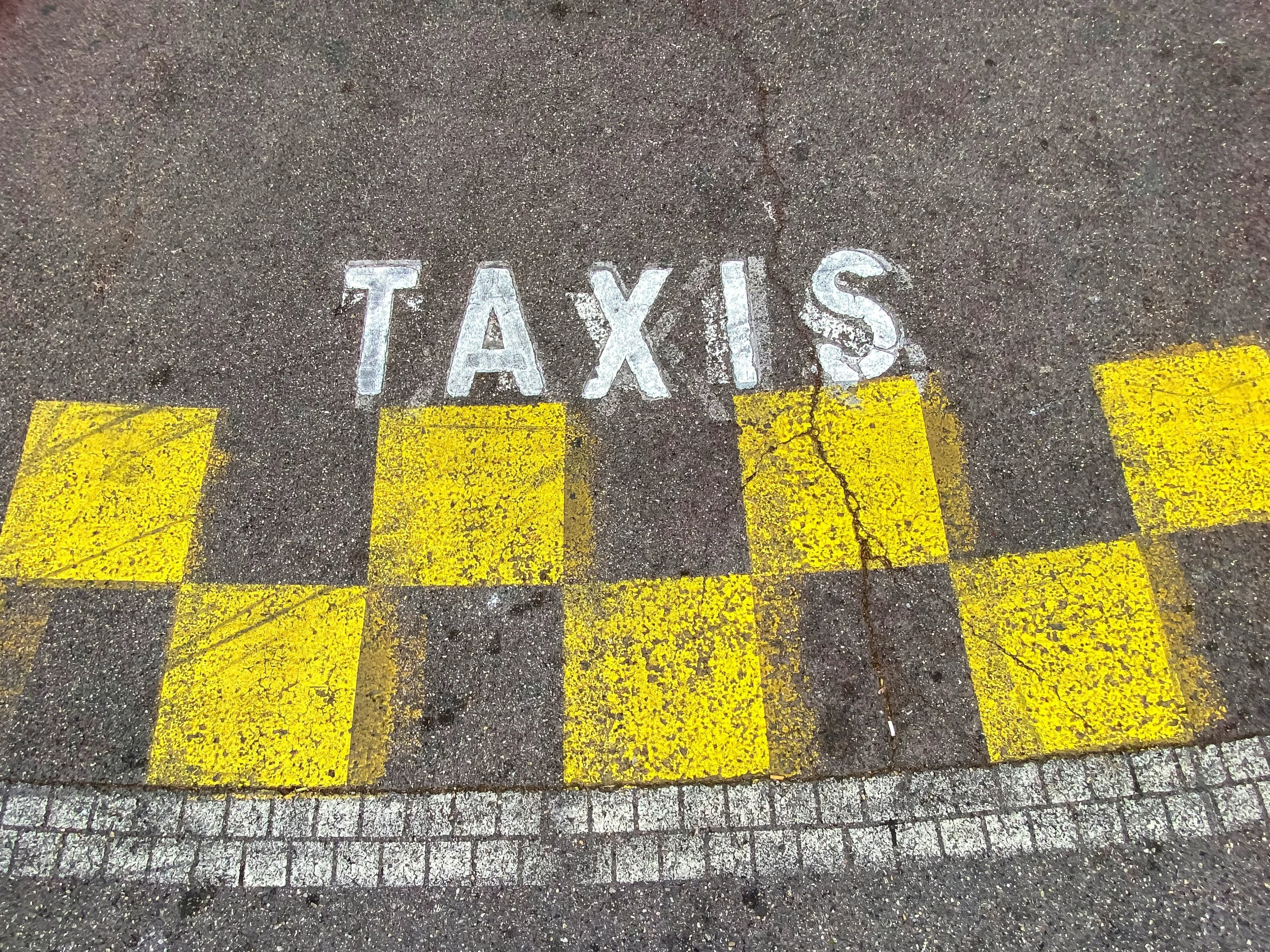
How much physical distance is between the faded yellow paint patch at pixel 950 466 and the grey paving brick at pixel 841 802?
101cm

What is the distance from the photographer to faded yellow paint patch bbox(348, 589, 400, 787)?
9.00 ft

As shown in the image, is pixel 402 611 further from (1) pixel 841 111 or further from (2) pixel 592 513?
(1) pixel 841 111

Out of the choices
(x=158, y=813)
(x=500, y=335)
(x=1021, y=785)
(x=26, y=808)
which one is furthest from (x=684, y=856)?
(x=26, y=808)

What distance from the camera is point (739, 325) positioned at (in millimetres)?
3355

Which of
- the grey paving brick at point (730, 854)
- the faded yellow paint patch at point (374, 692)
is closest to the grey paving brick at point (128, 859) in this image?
the faded yellow paint patch at point (374, 692)

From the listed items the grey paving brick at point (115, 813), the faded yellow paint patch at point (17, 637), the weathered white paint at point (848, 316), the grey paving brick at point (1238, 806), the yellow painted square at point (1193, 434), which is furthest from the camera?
the weathered white paint at point (848, 316)

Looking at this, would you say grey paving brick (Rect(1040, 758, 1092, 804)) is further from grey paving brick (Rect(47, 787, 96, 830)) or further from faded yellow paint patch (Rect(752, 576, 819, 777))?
grey paving brick (Rect(47, 787, 96, 830))

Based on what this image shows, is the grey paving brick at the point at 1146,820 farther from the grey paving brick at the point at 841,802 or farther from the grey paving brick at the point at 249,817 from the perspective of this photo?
the grey paving brick at the point at 249,817

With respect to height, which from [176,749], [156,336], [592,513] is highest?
[156,336]

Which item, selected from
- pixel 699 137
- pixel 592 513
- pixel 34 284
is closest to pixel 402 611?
pixel 592 513

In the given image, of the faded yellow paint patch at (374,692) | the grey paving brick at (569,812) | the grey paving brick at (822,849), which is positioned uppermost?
the faded yellow paint patch at (374,692)

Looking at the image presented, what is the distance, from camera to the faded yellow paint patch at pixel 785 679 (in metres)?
2.72

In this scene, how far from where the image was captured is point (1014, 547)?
295 centimetres

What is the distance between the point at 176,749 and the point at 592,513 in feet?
5.93
